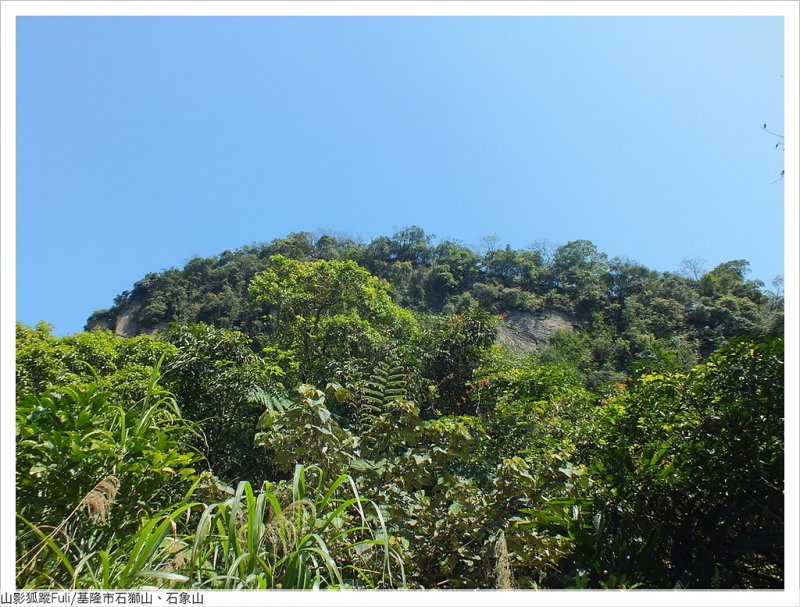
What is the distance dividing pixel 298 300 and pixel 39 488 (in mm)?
10511

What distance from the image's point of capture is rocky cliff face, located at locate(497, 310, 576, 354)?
2577cm

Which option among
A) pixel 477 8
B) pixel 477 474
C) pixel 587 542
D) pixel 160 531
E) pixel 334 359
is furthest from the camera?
pixel 334 359

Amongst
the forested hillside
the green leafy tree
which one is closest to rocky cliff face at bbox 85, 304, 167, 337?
the green leafy tree

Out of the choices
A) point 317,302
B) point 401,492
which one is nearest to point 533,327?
point 317,302

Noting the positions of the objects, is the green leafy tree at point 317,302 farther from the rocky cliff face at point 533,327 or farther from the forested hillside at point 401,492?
the rocky cliff face at point 533,327

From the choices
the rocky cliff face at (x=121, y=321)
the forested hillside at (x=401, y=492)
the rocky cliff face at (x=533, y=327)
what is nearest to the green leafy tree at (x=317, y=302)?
the forested hillside at (x=401, y=492)

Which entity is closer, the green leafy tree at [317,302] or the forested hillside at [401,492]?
the forested hillside at [401,492]

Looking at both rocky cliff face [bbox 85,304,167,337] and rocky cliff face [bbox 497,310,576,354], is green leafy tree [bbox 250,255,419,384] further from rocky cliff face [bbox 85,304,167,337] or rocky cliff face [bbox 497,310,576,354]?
rocky cliff face [bbox 85,304,167,337]

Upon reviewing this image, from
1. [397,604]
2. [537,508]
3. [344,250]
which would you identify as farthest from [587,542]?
[344,250]

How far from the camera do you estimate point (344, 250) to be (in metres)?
32.2

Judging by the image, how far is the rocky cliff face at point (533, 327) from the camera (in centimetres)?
2577

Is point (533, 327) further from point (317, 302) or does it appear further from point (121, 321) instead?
point (121, 321)

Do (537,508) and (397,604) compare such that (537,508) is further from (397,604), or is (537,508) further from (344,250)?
(344,250)

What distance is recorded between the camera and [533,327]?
2675 cm
